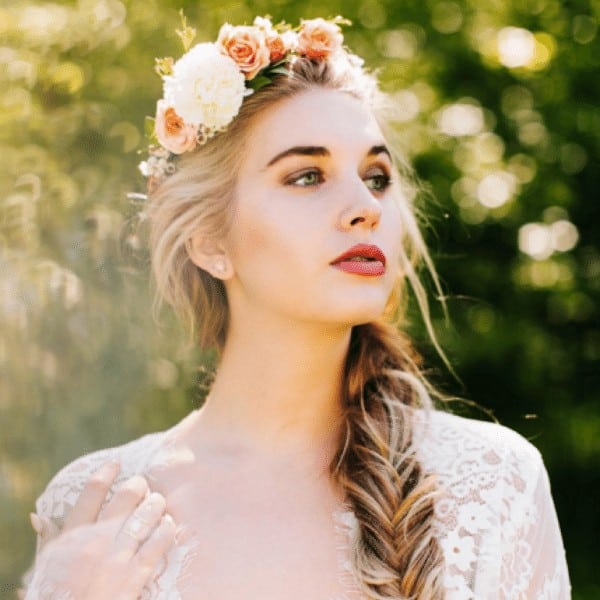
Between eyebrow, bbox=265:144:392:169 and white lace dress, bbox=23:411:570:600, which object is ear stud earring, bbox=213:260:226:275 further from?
white lace dress, bbox=23:411:570:600

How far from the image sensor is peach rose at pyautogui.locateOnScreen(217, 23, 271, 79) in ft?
8.68

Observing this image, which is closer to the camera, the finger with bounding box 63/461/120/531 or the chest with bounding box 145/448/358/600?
the chest with bounding box 145/448/358/600

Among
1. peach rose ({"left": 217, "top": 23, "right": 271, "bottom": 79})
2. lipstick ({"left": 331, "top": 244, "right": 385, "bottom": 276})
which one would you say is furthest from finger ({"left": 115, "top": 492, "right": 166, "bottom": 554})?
peach rose ({"left": 217, "top": 23, "right": 271, "bottom": 79})

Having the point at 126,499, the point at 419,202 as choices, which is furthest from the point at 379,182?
the point at 419,202

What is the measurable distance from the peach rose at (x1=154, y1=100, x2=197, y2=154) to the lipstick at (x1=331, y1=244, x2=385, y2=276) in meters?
0.58

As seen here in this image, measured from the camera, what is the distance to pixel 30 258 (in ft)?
11.9

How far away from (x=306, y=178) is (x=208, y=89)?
0.37 metres

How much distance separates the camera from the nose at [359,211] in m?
2.41

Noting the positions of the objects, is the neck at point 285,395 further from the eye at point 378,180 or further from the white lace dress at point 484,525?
the eye at point 378,180

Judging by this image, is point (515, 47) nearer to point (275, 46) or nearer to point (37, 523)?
point (275, 46)

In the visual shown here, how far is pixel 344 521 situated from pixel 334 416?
0.33 metres

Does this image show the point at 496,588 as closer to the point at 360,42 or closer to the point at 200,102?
the point at 200,102

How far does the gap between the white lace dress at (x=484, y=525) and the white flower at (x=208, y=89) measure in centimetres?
94

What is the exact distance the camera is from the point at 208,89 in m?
2.64
